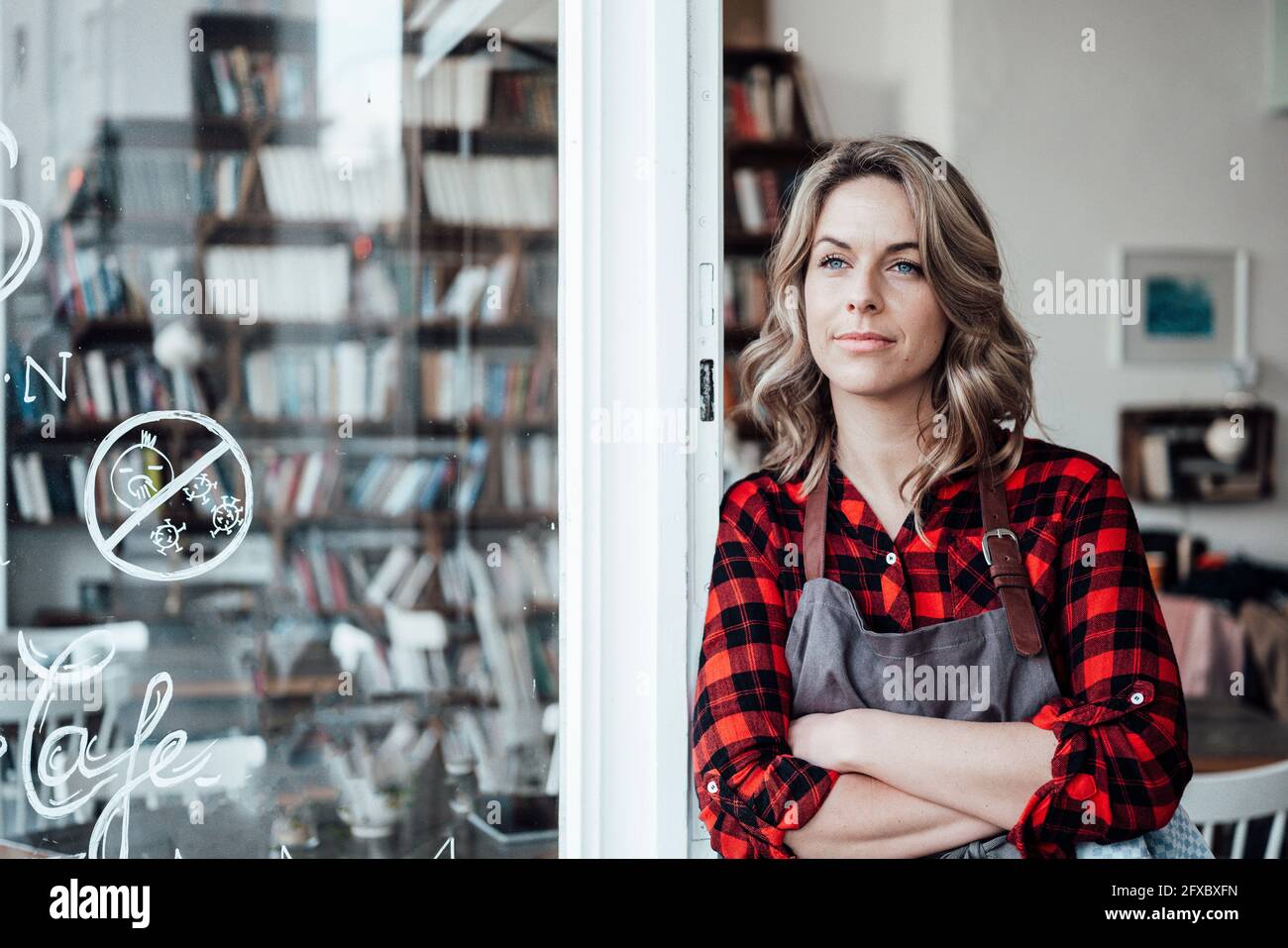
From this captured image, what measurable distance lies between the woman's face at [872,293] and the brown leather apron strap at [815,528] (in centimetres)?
16

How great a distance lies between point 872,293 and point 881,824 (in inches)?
28.9

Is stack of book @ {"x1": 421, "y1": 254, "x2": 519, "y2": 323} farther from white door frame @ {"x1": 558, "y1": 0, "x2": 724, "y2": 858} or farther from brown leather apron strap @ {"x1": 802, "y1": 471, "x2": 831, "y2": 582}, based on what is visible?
brown leather apron strap @ {"x1": 802, "y1": 471, "x2": 831, "y2": 582}

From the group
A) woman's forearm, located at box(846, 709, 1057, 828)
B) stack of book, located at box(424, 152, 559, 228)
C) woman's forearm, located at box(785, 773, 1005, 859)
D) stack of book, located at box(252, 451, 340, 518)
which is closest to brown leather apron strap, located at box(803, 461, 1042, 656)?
woman's forearm, located at box(846, 709, 1057, 828)

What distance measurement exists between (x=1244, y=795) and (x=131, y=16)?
234 cm

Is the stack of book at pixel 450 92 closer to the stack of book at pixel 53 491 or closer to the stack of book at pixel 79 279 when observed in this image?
the stack of book at pixel 79 279

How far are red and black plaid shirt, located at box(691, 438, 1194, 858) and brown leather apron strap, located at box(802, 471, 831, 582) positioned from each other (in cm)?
1

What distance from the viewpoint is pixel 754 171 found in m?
Result: 2.88

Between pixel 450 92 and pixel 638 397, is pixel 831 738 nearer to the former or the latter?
pixel 638 397

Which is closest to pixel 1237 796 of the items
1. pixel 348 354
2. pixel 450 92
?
pixel 348 354

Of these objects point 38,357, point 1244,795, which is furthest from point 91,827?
point 1244,795

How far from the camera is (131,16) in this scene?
1766 millimetres

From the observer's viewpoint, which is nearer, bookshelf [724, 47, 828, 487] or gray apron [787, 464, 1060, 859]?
gray apron [787, 464, 1060, 859]

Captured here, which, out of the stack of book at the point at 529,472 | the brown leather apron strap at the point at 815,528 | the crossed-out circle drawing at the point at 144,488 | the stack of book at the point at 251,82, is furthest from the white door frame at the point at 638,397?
the crossed-out circle drawing at the point at 144,488

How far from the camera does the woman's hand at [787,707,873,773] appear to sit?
138 cm
